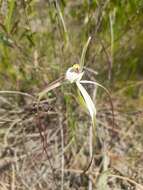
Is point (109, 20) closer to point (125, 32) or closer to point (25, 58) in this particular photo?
point (125, 32)

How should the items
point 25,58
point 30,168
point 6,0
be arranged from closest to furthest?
point 6,0, point 30,168, point 25,58

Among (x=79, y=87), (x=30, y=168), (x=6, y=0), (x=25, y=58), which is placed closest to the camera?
(x=79, y=87)

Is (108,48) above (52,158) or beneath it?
above

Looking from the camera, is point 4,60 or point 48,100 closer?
point 48,100

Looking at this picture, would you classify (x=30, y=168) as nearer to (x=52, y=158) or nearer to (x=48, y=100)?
(x=52, y=158)

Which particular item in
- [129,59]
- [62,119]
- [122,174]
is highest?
[129,59]

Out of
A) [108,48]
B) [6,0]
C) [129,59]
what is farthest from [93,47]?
[6,0]
